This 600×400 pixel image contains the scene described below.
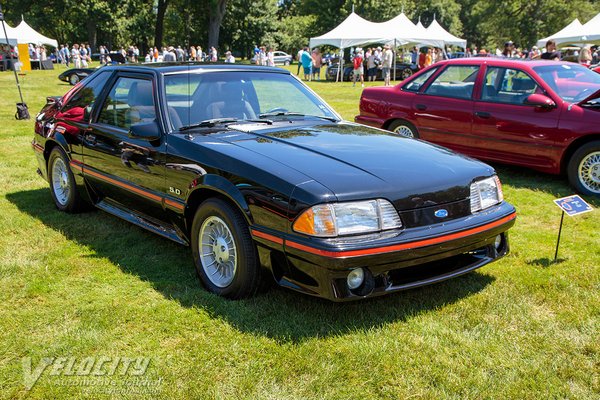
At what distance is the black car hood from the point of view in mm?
3139

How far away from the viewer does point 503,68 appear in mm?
7027

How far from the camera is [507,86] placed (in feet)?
22.9

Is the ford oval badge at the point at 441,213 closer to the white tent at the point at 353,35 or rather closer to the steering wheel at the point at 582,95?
the steering wheel at the point at 582,95

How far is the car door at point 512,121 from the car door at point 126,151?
4.40 metres

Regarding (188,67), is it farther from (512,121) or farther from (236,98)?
(512,121)

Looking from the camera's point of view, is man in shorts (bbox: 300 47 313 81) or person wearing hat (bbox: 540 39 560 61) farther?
man in shorts (bbox: 300 47 313 81)

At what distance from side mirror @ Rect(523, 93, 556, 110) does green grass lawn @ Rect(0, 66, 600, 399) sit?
2209 millimetres

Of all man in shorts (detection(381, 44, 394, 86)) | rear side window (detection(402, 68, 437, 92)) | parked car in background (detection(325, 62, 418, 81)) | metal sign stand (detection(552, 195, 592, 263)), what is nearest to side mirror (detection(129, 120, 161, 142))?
metal sign stand (detection(552, 195, 592, 263))

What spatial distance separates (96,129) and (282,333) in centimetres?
267

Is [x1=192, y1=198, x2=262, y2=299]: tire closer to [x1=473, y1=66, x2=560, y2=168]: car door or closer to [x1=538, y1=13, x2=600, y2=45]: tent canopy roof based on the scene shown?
[x1=473, y1=66, x2=560, y2=168]: car door

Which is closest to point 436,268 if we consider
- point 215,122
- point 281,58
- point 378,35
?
point 215,122

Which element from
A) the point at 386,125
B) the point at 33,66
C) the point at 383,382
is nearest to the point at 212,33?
the point at 33,66

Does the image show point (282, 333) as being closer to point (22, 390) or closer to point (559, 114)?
point (22, 390)

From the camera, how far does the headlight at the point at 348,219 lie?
2.98m
